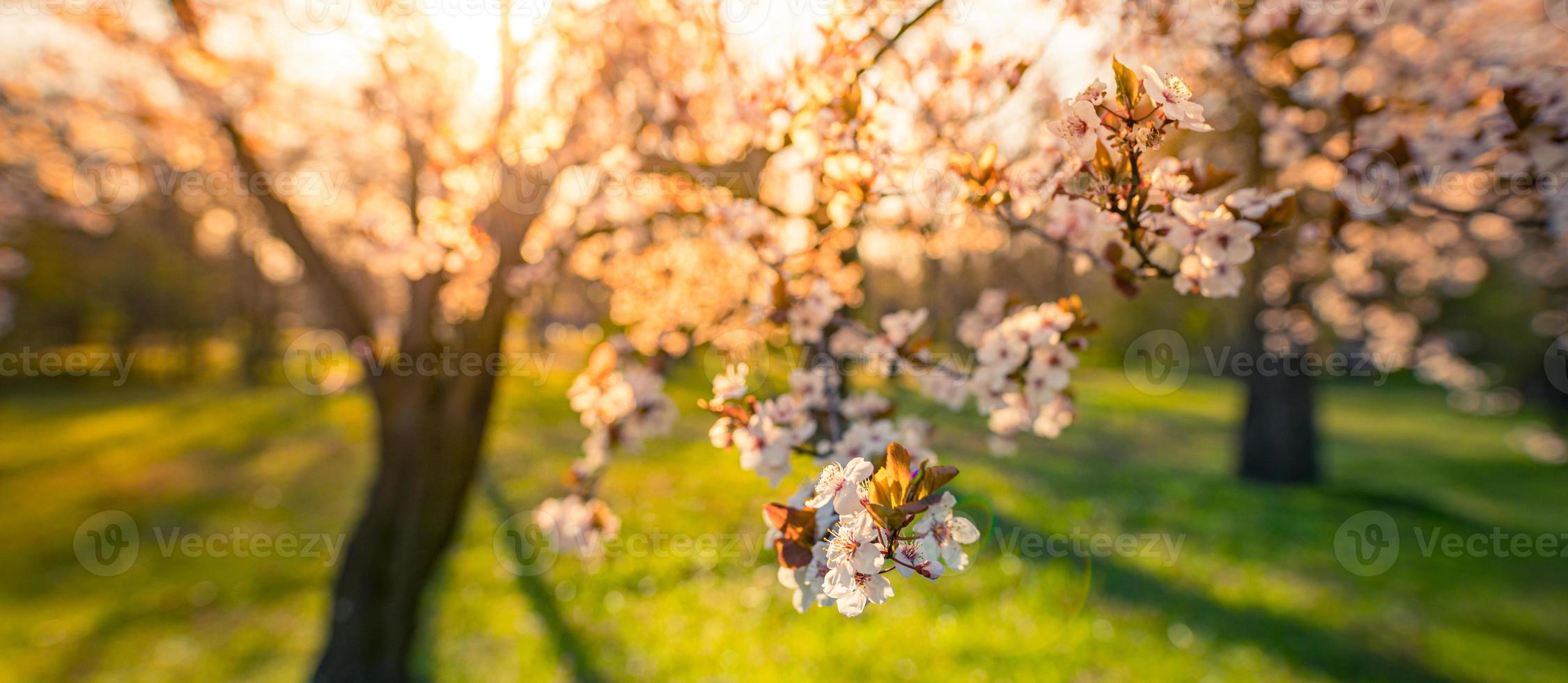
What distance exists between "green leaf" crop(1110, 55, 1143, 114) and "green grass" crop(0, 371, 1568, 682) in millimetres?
1376

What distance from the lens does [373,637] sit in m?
4.26

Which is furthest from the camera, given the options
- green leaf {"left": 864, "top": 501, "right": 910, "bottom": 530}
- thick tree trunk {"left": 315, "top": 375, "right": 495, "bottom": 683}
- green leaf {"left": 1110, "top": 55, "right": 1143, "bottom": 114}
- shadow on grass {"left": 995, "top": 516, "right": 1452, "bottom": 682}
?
shadow on grass {"left": 995, "top": 516, "right": 1452, "bottom": 682}

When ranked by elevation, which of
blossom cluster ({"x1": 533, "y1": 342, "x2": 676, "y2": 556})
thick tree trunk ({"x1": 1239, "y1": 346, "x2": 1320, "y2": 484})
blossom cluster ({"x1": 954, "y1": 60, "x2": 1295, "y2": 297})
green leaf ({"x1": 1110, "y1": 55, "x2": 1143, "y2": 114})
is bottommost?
thick tree trunk ({"x1": 1239, "y1": 346, "x2": 1320, "y2": 484})

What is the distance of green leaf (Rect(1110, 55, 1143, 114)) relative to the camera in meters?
1.45

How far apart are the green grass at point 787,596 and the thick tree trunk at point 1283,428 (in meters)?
0.50

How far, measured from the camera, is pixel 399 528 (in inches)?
170

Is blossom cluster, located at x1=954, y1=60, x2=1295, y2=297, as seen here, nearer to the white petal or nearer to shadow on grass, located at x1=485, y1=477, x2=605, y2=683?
the white petal

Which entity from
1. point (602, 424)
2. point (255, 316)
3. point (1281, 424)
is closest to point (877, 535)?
point (602, 424)

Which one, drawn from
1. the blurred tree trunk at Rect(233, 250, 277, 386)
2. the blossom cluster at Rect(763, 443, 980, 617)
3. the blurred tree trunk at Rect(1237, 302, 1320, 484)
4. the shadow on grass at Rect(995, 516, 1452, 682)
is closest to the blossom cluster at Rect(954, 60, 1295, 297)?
the blossom cluster at Rect(763, 443, 980, 617)

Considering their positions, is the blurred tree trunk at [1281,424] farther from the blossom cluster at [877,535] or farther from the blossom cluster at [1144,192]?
the blossom cluster at [877,535]

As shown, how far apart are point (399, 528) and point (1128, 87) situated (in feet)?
15.4

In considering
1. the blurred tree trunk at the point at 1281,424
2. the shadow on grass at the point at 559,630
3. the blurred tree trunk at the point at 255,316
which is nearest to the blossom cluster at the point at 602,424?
the shadow on grass at the point at 559,630

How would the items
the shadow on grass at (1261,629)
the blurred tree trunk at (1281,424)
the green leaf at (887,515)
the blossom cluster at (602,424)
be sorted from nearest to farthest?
the green leaf at (887,515) < the blossom cluster at (602,424) < the shadow on grass at (1261,629) < the blurred tree trunk at (1281,424)

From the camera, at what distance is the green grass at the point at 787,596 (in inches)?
190
